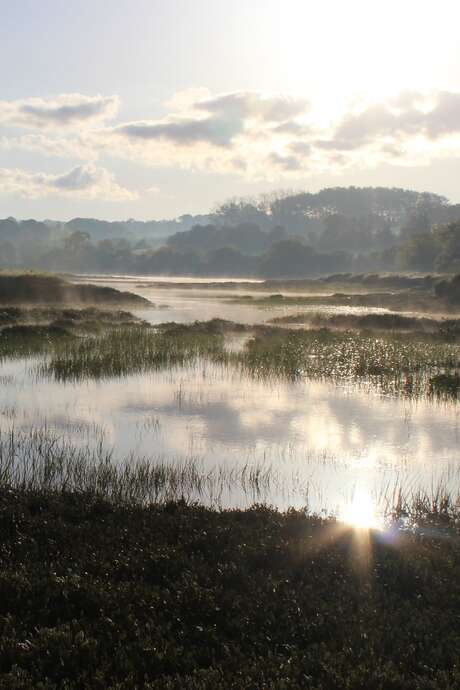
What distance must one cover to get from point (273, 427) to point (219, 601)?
11746 millimetres

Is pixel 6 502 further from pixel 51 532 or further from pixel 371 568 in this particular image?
pixel 371 568

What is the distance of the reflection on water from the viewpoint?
15.1 meters

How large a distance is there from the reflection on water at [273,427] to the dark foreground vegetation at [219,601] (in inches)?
97.5

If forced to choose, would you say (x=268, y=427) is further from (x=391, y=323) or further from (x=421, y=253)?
(x=421, y=253)

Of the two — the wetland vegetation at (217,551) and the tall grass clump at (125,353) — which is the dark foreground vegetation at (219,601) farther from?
the tall grass clump at (125,353)

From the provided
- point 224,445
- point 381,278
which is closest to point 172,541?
point 224,445

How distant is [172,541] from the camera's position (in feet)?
34.6

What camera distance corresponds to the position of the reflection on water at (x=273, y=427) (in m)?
15.1

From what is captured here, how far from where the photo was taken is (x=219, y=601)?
28.2 ft

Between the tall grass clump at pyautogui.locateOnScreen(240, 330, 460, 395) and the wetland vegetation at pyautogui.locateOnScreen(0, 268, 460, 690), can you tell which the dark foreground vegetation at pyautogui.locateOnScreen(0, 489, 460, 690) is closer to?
the wetland vegetation at pyautogui.locateOnScreen(0, 268, 460, 690)

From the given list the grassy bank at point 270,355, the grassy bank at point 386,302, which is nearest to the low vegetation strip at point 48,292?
the grassy bank at point 386,302

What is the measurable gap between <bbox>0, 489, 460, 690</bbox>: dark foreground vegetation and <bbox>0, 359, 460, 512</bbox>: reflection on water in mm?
2476

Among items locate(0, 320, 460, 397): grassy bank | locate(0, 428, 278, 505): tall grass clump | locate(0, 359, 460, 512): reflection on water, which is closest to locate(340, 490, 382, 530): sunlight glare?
locate(0, 359, 460, 512): reflection on water

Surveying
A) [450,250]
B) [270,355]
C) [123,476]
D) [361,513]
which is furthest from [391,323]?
[450,250]
